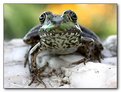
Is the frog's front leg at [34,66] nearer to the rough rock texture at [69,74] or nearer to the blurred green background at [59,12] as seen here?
the rough rock texture at [69,74]

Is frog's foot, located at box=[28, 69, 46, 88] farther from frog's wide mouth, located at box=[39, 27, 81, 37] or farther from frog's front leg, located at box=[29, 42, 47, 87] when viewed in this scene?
frog's wide mouth, located at box=[39, 27, 81, 37]

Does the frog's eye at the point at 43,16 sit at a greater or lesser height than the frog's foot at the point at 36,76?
greater

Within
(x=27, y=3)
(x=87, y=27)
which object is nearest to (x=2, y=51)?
(x=27, y=3)

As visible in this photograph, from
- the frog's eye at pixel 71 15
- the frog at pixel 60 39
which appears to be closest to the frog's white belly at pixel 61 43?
the frog at pixel 60 39

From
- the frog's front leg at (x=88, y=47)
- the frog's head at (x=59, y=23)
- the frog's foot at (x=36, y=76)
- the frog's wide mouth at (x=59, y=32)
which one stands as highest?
the frog's head at (x=59, y=23)

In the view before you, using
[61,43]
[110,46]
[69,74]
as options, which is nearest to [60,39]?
[61,43]

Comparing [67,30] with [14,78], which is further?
[14,78]

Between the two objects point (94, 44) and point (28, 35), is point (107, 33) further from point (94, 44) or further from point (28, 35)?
point (28, 35)
